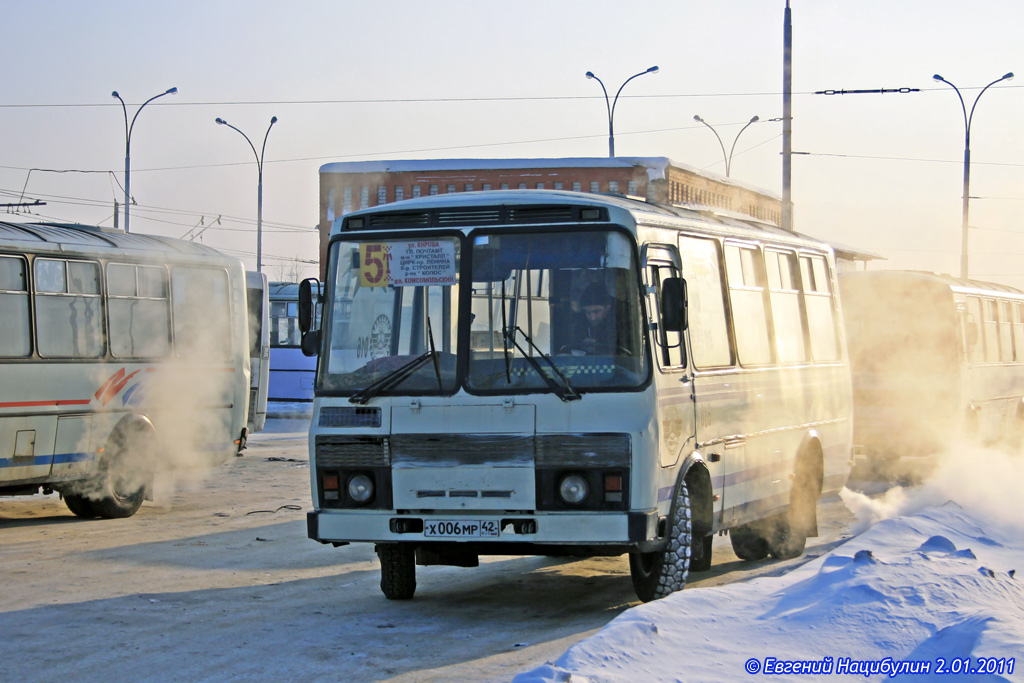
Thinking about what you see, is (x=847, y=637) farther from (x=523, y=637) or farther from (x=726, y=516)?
(x=726, y=516)

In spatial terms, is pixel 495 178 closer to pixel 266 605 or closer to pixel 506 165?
pixel 506 165

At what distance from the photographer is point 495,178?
221 feet

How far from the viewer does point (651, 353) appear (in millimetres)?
8312

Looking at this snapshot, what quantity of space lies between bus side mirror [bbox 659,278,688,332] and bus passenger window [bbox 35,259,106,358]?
25.9 feet

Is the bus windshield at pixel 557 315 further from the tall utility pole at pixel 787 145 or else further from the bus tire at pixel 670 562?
the tall utility pole at pixel 787 145

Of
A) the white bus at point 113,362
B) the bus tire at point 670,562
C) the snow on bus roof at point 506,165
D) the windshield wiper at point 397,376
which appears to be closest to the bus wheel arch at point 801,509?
the bus tire at point 670,562

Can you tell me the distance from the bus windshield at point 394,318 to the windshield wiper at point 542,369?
0.38 metres

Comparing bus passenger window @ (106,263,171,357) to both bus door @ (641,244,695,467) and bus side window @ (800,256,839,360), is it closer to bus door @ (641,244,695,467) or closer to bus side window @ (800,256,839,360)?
bus side window @ (800,256,839,360)

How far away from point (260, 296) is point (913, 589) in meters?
14.4

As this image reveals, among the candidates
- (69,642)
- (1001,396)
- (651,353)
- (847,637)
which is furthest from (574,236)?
(1001,396)

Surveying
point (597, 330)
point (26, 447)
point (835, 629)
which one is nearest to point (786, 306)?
point (597, 330)

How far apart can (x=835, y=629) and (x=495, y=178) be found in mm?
61503

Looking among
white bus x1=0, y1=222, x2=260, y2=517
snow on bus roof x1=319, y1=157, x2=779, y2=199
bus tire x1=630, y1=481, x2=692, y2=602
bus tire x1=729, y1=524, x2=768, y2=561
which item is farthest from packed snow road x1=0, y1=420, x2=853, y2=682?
snow on bus roof x1=319, y1=157, x2=779, y2=199

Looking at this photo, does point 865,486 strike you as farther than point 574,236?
Yes
